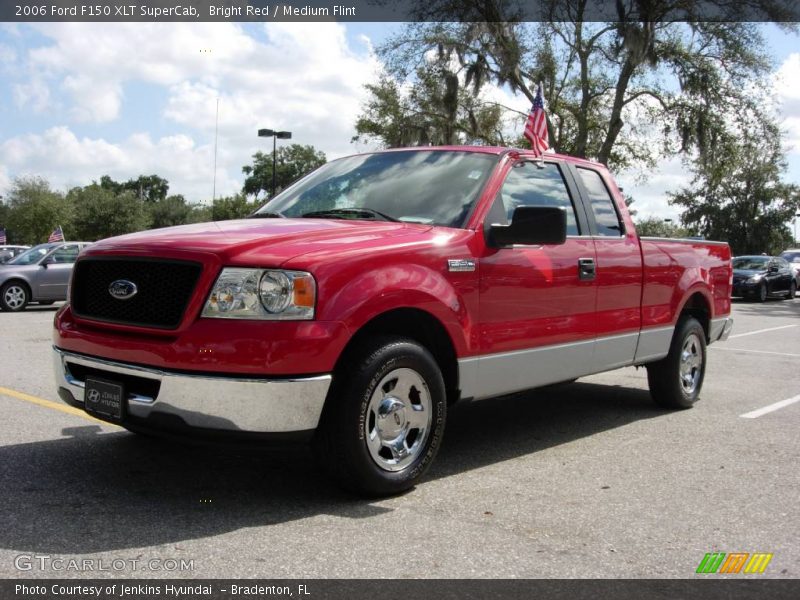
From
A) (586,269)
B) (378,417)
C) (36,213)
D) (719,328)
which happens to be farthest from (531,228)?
(36,213)

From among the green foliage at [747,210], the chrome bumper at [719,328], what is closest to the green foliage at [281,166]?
the green foliage at [747,210]

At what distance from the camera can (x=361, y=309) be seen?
3947mm

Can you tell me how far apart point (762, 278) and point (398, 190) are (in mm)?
25101

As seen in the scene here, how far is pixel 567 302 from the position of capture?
5301mm

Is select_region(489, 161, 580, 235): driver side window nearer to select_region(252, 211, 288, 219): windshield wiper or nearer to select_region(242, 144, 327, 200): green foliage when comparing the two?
select_region(252, 211, 288, 219): windshield wiper

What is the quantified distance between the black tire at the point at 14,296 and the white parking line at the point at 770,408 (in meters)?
15.5

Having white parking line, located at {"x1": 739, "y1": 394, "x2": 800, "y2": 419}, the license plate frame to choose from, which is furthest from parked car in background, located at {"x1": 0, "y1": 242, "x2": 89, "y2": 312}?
white parking line, located at {"x1": 739, "y1": 394, "x2": 800, "y2": 419}

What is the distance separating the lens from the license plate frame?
3.91 meters

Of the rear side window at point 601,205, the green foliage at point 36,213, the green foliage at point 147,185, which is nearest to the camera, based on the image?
the rear side window at point 601,205

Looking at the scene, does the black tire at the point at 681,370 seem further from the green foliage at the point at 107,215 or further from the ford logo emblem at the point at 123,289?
the green foliage at the point at 107,215

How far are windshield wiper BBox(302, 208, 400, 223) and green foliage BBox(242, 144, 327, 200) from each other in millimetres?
102349

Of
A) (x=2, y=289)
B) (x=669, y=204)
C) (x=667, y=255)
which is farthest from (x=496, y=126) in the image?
(x=669, y=204)

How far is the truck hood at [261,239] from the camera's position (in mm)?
3848

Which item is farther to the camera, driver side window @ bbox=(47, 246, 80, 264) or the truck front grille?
driver side window @ bbox=(47, 246, 80, 264)
